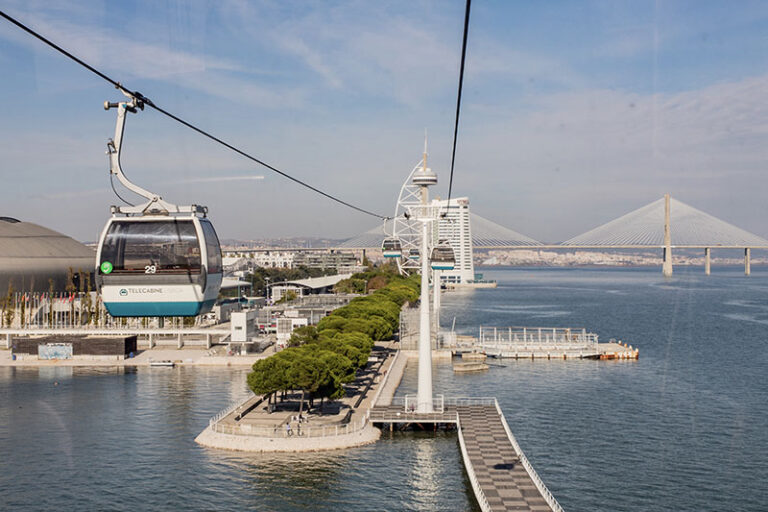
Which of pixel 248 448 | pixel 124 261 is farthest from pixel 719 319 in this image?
pixel 124 261

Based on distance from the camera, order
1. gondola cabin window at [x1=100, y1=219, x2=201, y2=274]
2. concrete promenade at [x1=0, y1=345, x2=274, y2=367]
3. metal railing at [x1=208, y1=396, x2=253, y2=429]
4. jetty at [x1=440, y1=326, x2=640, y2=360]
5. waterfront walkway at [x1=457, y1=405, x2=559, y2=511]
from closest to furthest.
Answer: gondola cabin window at [x1=100, y1=219, x2=201, y2=274] < waterfront walkway at [x1=457, y1=405, x2=559, y2=511] < metal railing at [x1=208, y1=396, x2=253, y2=429] < concrete promenade at [x1=0, y1=345, x2=274, y2=367] < jetty at [x1=440, y1=326, x2=640, y2=360]

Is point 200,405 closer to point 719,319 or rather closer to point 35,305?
point 35,305

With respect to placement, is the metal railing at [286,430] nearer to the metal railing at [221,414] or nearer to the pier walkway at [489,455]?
the metal railing at [221,414]

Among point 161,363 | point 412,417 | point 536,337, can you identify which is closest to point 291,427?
point 412,417

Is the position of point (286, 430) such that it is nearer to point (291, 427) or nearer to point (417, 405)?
point (291, 427)

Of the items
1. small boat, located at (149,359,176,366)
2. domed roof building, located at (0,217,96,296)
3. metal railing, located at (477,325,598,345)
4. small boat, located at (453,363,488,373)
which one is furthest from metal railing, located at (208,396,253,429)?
domed roof building, located at (0,217,96,296)

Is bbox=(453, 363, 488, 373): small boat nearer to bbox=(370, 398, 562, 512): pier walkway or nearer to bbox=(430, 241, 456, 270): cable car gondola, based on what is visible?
bbox=(370, 398, 562, 512): pier walkway
